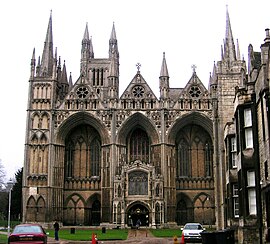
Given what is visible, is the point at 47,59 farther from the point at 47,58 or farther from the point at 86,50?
the point at 86,50

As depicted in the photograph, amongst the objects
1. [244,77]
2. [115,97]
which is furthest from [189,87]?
[244,77]

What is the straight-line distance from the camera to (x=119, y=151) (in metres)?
58.3

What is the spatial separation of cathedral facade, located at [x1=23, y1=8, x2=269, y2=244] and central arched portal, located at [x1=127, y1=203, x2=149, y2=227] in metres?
0.13

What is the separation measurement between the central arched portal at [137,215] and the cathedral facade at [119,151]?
0.43 ft

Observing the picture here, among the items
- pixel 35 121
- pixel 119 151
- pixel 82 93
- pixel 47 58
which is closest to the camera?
pixel 119 151

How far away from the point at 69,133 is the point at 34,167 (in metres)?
7.05

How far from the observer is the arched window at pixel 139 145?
60.6 metres

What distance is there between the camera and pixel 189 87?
59.8 meters

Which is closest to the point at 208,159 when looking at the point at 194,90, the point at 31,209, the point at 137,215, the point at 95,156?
the point at 194,90

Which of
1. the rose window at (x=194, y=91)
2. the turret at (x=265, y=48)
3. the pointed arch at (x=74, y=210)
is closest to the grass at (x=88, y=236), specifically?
the pointed arch at (x=74, y=210)

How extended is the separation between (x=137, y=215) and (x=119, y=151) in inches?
343

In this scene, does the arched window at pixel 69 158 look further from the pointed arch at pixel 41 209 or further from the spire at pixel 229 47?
the spire at pixel 229 47

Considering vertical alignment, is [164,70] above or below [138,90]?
above

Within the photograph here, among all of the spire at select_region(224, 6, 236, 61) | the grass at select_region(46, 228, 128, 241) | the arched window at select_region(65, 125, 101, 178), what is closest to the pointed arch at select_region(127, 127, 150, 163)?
the arched window at select_region(65, 125, 101, 178)
